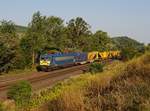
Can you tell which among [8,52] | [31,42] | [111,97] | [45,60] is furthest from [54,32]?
[111,97]

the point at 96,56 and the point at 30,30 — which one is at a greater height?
the point at 30,30

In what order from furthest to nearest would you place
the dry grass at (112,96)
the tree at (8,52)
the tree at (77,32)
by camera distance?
the tree at (77,32), the tree at (8,52), the dry grass at (112,96)

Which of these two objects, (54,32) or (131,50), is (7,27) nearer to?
(54,32)

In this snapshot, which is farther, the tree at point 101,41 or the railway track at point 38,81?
the tree at point 101,41

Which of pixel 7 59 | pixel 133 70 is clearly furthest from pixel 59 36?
pixel 133 70

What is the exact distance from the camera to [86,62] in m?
64.9

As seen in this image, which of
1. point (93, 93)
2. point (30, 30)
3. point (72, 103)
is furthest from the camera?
point (30, 30)

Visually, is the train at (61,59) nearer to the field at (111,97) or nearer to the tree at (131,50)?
the tree at (131,50)

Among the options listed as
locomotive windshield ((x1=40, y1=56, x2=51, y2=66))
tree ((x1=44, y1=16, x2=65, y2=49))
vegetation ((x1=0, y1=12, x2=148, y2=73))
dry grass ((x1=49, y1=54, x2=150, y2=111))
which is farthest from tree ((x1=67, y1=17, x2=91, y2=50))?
dry grass ((x1=49, y1=54, x2=150, y2=111))

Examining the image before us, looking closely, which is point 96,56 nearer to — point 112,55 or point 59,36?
point 59,36

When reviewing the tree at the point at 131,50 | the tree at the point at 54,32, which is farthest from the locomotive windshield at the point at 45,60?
the tree at the point at 54,32

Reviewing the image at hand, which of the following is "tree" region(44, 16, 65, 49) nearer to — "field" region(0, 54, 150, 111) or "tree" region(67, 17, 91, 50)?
"tree" region(67, 17, 91, 50)

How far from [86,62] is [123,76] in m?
54.3

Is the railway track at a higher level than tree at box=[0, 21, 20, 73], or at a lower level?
lower
